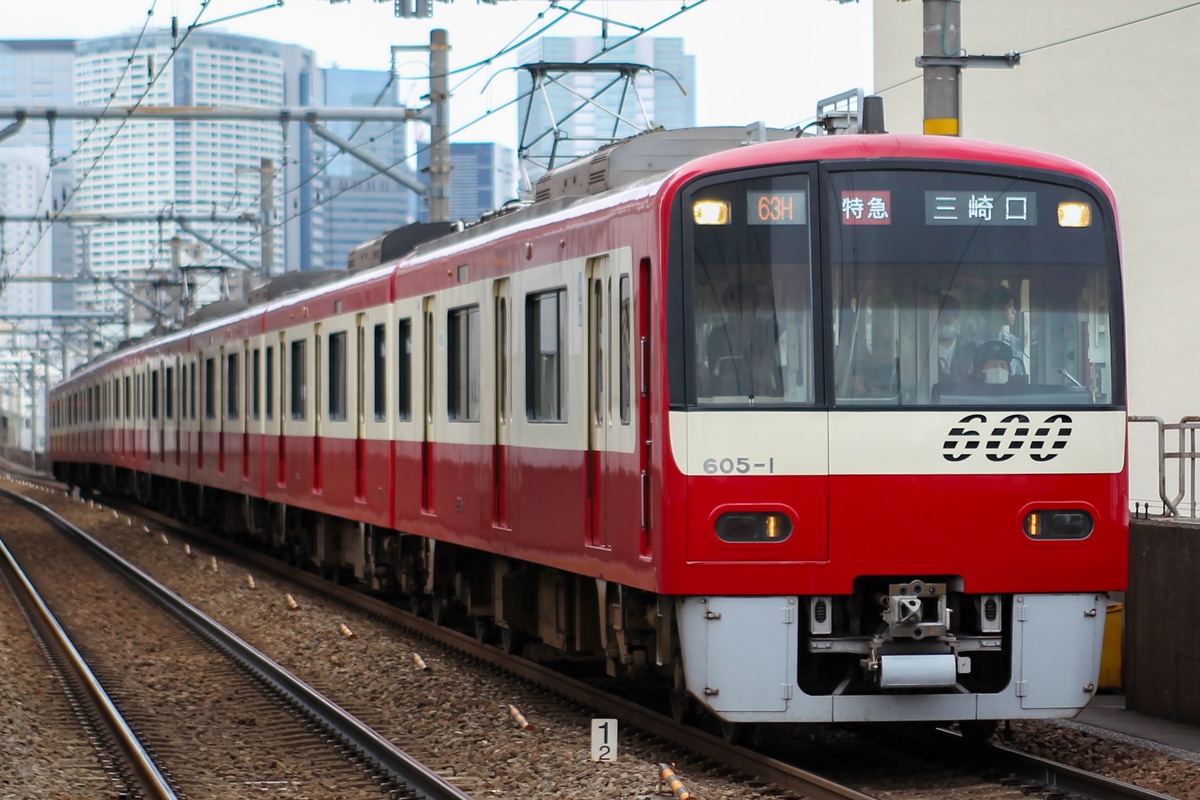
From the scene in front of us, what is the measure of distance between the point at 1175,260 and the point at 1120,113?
178 cm

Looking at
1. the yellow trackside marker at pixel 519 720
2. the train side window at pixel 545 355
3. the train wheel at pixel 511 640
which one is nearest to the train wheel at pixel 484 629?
the train wheel at pixel 511 640

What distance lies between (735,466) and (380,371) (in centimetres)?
734

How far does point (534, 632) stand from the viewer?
12133 millimetres

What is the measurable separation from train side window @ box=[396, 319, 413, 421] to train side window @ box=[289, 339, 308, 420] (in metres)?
3.97

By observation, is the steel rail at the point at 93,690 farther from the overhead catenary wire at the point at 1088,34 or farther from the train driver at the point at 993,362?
the overhead catenary wire at the point at 1088,34

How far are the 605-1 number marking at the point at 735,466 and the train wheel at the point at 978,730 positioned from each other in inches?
67.3

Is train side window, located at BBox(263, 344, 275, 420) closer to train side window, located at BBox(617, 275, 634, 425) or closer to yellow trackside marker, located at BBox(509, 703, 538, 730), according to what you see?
yellow trackside marker, located at BBox(509, 703, 538, 730)

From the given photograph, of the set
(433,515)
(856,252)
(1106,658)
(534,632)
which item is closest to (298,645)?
(433,515)

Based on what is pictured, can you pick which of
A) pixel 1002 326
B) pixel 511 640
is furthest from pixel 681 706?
pixel 511 640

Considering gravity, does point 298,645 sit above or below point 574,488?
below

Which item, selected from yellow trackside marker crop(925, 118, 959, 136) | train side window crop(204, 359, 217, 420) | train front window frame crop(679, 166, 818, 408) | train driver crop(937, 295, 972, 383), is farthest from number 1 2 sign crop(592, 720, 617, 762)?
train side window crop(204, 359, 217, 420)

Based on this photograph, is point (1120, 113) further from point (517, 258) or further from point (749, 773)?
point (749, 773)

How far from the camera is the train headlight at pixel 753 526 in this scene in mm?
8242

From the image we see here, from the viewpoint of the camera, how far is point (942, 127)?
37.1 feet
